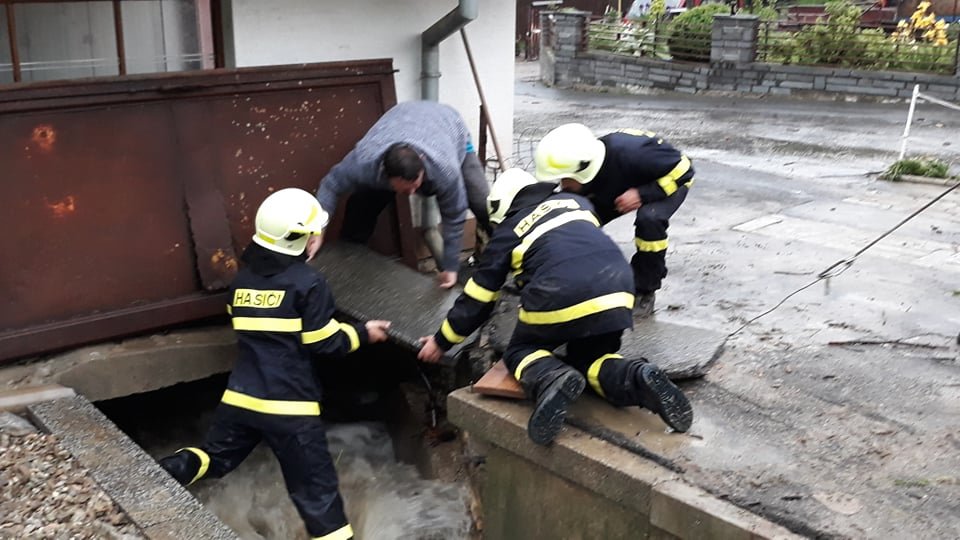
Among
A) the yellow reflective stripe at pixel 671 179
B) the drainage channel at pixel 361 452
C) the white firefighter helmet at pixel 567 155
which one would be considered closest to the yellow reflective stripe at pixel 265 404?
the drainage channel at pixel 361 452

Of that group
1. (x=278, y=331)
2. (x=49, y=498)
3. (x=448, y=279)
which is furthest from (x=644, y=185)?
(x=49, y=498)

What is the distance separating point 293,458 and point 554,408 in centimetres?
132

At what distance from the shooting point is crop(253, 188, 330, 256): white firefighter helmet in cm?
407

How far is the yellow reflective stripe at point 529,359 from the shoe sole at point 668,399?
1.52ft

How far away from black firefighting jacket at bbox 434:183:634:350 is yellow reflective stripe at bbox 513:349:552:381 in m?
0.07

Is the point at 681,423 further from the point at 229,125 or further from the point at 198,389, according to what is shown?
the point at 198,389

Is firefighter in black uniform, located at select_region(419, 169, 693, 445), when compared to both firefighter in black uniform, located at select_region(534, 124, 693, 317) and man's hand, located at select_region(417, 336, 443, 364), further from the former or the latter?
firefighter in black uniform, located at select_region(534, 124, 693, 317)

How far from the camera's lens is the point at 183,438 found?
5723 millimetres

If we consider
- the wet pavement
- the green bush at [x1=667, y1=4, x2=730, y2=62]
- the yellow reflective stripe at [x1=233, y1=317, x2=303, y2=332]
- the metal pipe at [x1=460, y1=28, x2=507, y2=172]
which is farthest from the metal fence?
the yellow reflective stripe at [x1=233, y1=317, x2=303, y2=332]

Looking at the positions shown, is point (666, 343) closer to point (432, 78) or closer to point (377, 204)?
point (377, 204)

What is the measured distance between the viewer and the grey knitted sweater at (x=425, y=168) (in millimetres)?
4852

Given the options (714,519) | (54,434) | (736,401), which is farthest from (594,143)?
(54,434)

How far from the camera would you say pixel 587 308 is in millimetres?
3791

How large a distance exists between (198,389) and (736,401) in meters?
3.38
